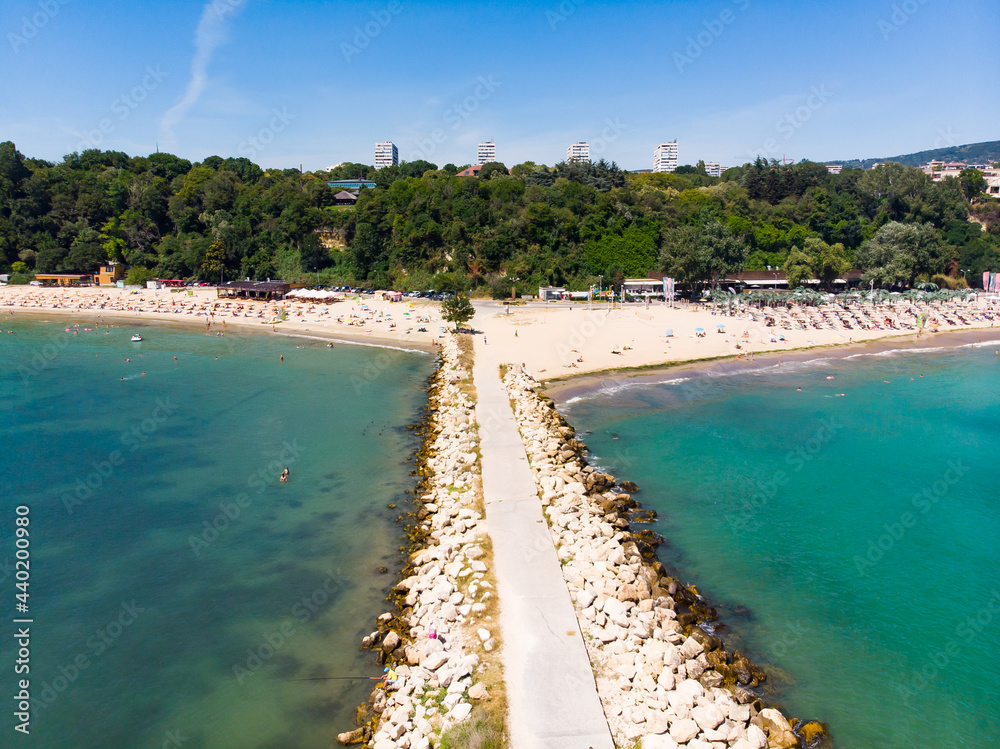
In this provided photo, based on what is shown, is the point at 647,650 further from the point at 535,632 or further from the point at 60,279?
the point at 60,279

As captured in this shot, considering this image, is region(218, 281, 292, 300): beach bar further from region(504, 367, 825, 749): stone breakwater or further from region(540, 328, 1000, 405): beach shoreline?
region(504, 367, 825, 749): stone breakwater

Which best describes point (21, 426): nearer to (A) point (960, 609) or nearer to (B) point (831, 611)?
(B) point (831, 611)

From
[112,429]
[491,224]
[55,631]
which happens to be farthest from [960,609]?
[491,224]

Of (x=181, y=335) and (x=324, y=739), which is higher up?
(x=181, y=335)

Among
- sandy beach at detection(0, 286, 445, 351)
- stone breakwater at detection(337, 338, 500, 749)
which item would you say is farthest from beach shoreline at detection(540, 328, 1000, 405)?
sandy beach at detection(0, 286, 445, 351)

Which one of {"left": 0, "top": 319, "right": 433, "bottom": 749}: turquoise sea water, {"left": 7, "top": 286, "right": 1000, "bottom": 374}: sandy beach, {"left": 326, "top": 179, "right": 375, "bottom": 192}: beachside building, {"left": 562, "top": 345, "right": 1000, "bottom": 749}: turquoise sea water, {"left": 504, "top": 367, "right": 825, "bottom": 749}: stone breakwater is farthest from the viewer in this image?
{"left": 326, "top": 179, "right": 375, "bottom": 192}: beachside building

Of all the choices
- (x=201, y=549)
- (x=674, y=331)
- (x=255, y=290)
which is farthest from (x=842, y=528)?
(x=255, y=290)

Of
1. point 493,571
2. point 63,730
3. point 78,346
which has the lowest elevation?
point 63,730
